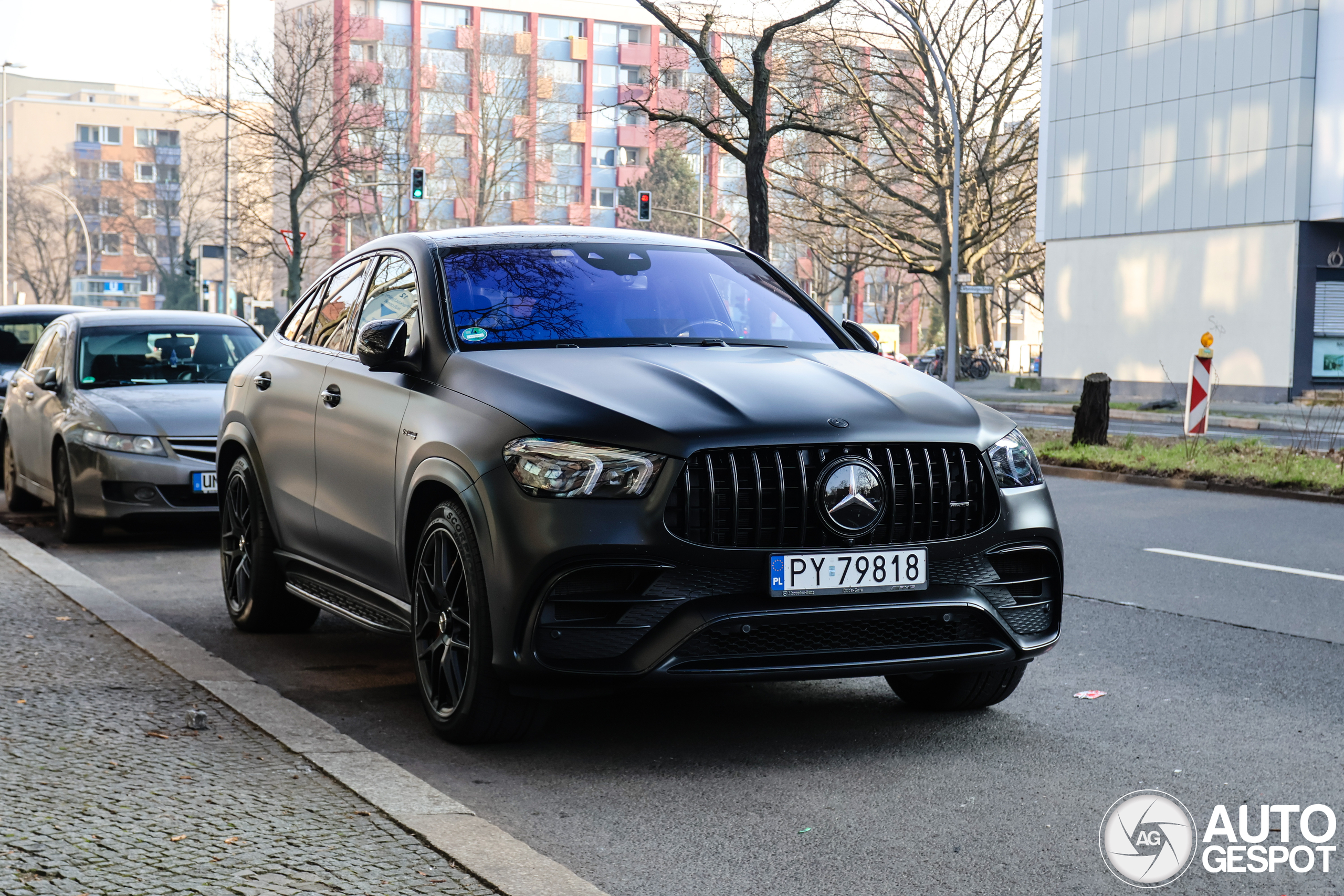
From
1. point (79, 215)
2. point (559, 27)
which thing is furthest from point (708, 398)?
point (559, 27)

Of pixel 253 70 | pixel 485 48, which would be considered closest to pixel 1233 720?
pixel 253 70

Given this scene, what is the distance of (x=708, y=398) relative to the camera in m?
4.87

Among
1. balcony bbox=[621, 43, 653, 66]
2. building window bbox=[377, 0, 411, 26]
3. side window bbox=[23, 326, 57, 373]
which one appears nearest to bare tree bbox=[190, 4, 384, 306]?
side window bbox=[23, 326, 57, 373]

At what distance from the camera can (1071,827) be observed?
4312mm

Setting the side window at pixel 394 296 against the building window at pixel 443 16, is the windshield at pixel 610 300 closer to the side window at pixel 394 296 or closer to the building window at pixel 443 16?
the side window at pixel 394 296

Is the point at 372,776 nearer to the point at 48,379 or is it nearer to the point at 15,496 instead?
the point at 48,379

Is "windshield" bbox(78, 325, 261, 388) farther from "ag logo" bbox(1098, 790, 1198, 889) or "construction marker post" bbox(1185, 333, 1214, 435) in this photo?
"construction marker post" bbox(1185, 333, 1214, 435)

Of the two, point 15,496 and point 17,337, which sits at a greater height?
point 17,337

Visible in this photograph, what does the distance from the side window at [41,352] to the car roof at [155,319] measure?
304mm

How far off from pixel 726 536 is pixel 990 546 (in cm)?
88

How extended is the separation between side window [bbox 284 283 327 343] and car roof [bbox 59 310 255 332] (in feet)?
14.4

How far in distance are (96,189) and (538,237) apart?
119467 mm

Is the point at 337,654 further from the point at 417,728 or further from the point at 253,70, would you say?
the point at 253,70

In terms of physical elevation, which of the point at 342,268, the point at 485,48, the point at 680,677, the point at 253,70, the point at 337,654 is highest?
the point at 485,48
